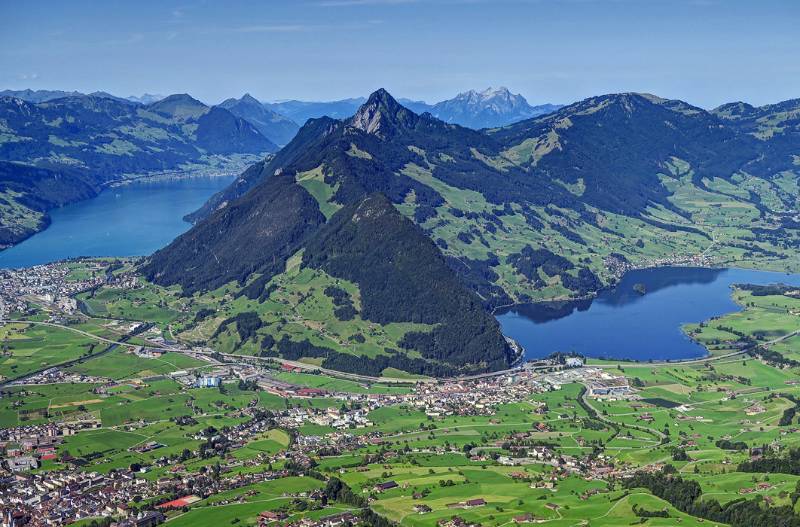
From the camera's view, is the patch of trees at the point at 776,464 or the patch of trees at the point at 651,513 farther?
the patch of trees at the point at 776,464

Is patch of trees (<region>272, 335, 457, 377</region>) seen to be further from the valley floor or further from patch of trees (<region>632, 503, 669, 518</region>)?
patch of trees (<region>632, 503, 669, 518</region>)

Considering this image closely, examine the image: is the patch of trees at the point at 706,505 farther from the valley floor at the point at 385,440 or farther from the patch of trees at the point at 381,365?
the patch of trees at the point at 381,365

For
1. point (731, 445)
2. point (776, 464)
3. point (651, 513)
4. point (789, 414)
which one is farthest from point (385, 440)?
point (789, 414)

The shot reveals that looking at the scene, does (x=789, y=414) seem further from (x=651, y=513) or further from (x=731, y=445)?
(x=651, y=513)

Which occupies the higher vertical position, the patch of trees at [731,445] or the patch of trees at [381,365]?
the patch of trees at [381,365]

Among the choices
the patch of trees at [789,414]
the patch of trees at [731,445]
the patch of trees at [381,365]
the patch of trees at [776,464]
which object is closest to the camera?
the patch of trees at [776,464]

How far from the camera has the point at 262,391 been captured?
17675 cm

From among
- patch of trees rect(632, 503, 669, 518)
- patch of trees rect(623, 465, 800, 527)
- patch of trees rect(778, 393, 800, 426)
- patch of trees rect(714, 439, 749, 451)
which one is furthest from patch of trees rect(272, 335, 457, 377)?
patch of trees rect(632, 503, 669, 518)

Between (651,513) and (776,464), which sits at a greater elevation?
(776,464)

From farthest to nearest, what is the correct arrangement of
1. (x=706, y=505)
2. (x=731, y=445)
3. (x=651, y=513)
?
1. (x=731, y=445)
2. (x=706, y=505)
3. (x=651, y=513)

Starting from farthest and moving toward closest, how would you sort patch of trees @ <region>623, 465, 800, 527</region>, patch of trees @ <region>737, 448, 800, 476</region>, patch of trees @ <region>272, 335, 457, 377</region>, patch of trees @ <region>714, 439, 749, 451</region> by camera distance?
patch of trees @ <region>272, 335, 457, 377</region> < patch of trees @ <region>714, 439, 749, 451</region> < patch of trees @ <region>737, 448, 800, 476</region> < patch of trees @ <region>623, 465, 800, 527</region>

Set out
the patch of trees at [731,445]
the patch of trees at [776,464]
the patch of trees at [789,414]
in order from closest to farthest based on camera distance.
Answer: the patch of trees at [776,464]
the patch of trees at [731,445]
the patch of trees at [789,414]

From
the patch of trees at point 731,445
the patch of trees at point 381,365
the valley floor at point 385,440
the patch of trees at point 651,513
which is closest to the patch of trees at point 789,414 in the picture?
the valley floor at point 385,440

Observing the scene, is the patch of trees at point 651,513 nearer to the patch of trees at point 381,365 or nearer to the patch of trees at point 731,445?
the patch of trees at point 731,445
